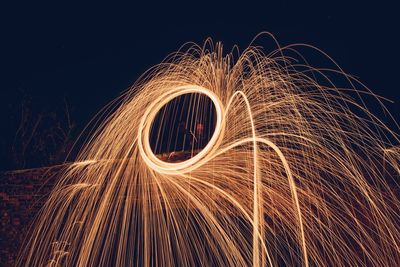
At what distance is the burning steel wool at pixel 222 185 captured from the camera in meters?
5.10

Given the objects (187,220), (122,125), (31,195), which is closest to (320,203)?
(187,220)

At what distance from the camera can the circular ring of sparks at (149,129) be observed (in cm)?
468

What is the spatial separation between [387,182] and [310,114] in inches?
43.4

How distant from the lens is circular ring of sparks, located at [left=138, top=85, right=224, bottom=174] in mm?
4680

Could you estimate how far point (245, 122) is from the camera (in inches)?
215

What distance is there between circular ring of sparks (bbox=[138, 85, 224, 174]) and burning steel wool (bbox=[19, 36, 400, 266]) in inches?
0.6

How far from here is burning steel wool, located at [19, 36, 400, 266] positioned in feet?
16.7

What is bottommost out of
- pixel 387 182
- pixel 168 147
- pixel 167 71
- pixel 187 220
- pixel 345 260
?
pixel 345 260

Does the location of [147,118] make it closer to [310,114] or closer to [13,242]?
[310,114]

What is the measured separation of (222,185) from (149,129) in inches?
46.4

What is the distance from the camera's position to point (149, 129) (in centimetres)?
536

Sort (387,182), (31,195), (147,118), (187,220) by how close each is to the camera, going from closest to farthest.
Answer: (387,182) → (147,118) → (187,220) → (31,195)

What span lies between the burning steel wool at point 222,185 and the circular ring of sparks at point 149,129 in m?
0.01

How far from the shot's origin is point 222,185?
5801mm
